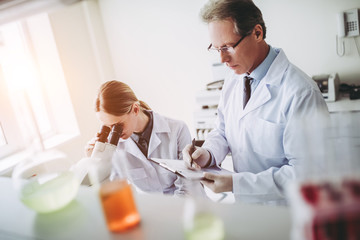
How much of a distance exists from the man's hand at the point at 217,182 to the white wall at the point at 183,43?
2581mm

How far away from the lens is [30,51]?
3.39 meters

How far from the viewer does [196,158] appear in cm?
149

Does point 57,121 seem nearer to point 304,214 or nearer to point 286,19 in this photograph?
point 286,19

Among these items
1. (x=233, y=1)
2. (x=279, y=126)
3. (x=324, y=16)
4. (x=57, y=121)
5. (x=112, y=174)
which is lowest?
(x=57, y=121)

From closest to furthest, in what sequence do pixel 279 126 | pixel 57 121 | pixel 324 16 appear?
pixel 279 126 < pixel 324 16 < pixel 57 121

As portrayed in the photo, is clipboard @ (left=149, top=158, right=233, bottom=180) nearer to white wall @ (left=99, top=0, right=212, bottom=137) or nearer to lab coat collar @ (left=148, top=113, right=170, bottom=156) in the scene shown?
lab coat collar @ (left=148, top=113, right=170, bottom=156)

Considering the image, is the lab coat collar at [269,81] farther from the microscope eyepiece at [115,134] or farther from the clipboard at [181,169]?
the microscope eyepiece at [115,134]

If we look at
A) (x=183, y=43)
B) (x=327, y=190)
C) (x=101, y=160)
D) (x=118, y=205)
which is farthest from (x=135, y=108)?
(x=183, y=43)

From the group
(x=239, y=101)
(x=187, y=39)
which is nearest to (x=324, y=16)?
(x=187, y=39)

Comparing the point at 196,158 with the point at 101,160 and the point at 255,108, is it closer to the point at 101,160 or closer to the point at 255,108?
the point at 255,108

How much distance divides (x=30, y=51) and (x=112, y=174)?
3.18 meters

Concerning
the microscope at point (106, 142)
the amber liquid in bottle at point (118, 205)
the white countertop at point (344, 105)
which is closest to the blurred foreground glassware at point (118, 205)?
the amber liquid in bottle at point (118, 205)

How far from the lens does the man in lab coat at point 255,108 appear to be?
126 cm

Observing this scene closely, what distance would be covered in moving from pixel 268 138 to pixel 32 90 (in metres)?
2.95
